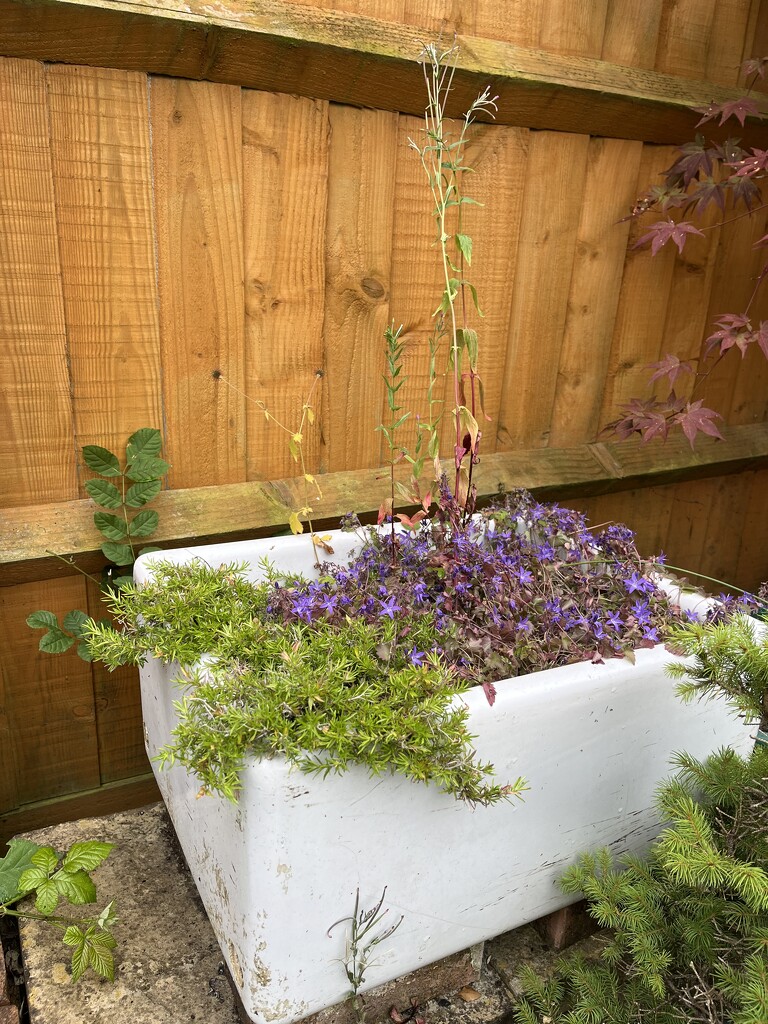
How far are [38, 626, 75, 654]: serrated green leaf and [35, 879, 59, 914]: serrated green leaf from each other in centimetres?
47

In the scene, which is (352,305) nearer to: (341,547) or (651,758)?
(341,547)

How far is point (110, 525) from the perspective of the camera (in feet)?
5.31

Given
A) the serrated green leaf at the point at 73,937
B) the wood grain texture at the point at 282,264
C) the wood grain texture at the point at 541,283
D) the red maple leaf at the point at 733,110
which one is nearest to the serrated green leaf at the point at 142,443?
the wood grain texture at the point at 282,264

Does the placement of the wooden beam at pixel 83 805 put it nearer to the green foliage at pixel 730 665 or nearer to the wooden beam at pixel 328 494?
the wooden beam at pixel 328 494

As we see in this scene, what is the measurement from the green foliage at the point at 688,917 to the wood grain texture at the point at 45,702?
3.68 ft

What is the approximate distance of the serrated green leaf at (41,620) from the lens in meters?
1.55

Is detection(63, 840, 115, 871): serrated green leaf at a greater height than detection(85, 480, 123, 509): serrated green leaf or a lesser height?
lesser

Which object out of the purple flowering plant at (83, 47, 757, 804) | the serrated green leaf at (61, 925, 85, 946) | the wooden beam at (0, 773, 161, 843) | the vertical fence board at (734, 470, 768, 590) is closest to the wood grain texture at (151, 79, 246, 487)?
the purple flowering plant at (83, 47, 757, 804)

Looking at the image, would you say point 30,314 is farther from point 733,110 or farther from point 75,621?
point 733,110

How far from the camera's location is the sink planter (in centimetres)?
102

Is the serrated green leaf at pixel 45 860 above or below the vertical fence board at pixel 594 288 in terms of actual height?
below

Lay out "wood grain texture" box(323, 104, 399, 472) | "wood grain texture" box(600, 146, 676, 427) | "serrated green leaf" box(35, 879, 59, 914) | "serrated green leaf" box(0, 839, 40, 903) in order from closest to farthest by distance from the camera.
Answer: "serrated green leaf" box(35, 879, 59, 914)
"serrated green leaf" box(0, 839, 40, 903)
"wood grain texture" box(323, 104, 399, 472)
"wood grain texture" box(600, 146, 676, 427)

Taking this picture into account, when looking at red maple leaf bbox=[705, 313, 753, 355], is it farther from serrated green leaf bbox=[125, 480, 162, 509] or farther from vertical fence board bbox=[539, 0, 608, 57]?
serrated green leaf bbox=[125, 480, 162, 509]

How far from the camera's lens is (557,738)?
117 cm
